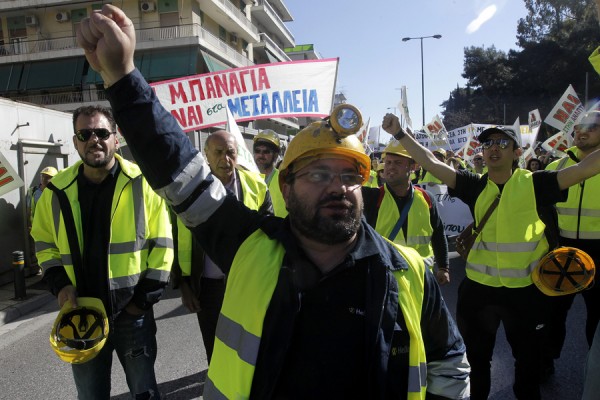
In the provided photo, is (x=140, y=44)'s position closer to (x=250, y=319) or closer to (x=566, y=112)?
(x=566, y=112)

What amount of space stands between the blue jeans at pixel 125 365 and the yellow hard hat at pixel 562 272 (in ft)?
8.11

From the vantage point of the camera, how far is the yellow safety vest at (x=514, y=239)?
9.38 ft

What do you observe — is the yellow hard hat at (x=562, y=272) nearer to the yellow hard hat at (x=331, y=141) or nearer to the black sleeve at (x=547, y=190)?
the black sleeve at (x=547, y=190)

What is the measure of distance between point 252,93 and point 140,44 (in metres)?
22.7

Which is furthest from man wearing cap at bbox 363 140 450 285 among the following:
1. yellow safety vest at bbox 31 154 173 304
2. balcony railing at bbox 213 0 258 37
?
balcony railing at bbox 213 0 258 37

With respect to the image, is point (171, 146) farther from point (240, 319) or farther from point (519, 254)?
point (519, 254)

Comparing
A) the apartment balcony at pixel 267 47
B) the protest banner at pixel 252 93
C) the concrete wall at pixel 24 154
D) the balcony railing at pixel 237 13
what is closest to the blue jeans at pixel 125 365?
the protest banner at pixel 252 93

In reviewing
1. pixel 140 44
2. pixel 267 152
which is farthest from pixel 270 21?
pixel 267 152

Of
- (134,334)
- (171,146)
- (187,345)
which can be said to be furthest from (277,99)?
(171,146)

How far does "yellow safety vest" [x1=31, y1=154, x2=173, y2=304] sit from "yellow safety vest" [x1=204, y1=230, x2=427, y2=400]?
119cm

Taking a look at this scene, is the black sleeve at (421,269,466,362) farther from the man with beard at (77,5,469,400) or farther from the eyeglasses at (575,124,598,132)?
the eyeglasses at (575,124,598,132)

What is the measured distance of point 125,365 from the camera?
2.41 metres

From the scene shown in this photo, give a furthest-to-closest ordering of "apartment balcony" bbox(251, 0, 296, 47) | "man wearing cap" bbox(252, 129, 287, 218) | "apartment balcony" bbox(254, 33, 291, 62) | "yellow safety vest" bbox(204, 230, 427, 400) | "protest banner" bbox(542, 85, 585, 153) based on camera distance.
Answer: "apartment balcony" bbox(251, 0, 296, 47) → "apartment balcony" bbox(254, 33, 291, 62) → "protest banner" bbox(542, 85, 585, 153) → "man wearing cap" bbox(252, 129, 287, 218) → "yellow safety vest" bbox(204, 230, 427, 400)

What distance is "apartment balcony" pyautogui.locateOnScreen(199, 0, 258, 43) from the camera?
93.8ft
